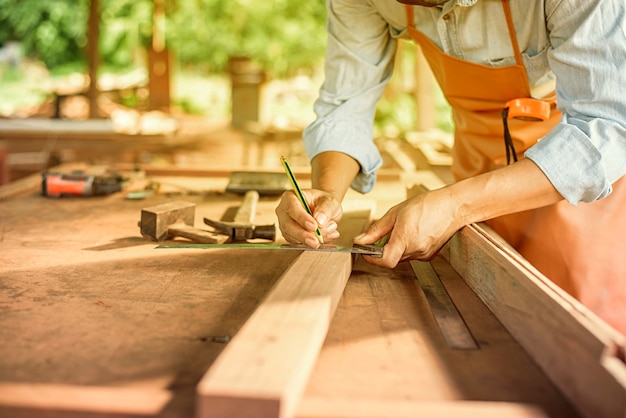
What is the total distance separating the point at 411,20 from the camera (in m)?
2.04

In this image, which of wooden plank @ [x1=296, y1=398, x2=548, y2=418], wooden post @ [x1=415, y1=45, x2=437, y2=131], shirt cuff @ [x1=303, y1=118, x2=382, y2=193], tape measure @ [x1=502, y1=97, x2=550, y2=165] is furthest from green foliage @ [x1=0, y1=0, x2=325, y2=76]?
wooden plank @ [x1=296, y1=398, x2=548, y2=418]

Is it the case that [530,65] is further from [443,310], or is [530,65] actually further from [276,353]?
[276,353]

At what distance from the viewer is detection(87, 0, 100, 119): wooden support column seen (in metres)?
7.66

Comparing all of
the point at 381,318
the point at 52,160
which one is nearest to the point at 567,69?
the point at 381,318

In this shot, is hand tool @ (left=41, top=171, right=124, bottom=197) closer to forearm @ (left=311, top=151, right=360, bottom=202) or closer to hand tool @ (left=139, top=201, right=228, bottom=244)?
hand tool @ (left=139, top=201, right=228, bottom=244)

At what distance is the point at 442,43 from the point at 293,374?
138 centimetres

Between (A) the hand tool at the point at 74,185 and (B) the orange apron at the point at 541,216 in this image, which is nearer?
(B) the orange apron at the point at 541,216

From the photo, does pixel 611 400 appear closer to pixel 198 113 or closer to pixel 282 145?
pixel 282 145

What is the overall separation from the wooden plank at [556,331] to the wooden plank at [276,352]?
13.2 inches

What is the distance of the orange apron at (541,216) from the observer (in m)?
1.77

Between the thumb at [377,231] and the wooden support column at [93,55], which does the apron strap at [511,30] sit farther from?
the wooden support column at [93,55]

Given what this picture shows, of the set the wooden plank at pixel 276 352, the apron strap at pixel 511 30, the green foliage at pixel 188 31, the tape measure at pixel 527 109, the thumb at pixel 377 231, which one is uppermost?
the green foliage at pixel 188 31

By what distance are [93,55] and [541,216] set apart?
7028 millimetres

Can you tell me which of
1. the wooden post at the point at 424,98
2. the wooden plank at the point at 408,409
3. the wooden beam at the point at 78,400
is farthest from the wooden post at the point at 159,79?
the wooden plank at the point at 408,409
